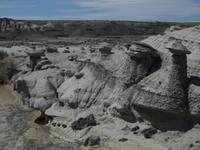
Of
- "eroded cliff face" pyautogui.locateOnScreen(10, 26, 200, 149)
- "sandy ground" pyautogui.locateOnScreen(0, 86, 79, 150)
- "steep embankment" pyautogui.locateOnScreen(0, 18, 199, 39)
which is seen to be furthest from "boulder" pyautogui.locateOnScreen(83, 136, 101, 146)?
"steep embankment" pyautogui.locateOnScreen(0, 18, 199, 39)

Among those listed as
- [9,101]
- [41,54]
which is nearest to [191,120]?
[9,101]

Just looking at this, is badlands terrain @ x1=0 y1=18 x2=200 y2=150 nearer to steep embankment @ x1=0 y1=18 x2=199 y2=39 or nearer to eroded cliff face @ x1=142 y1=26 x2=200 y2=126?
A: eroded cliff face @ x1=142 y1=26 x2=200 y2=126

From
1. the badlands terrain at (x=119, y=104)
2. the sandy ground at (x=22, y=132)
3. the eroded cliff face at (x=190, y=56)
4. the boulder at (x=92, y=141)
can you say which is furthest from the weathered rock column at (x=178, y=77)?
the sandy ground at (x=22, y=132)

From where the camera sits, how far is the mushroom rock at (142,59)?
26.6 m

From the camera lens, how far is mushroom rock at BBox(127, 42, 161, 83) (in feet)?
87.4

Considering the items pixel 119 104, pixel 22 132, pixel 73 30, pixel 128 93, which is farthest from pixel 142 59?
pixel 73 30

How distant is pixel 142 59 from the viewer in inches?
1067

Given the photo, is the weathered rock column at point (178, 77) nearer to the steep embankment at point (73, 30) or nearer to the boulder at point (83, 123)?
Answer: the boulder at point (83, 123)

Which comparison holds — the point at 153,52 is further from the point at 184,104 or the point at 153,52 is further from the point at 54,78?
the point at 54,78

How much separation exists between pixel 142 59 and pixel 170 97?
4.09 meters

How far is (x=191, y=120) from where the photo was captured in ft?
76.2

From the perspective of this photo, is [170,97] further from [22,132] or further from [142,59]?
[22,132]

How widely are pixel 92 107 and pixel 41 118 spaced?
10.9 ft

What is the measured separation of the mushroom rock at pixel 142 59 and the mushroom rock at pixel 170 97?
190cm
